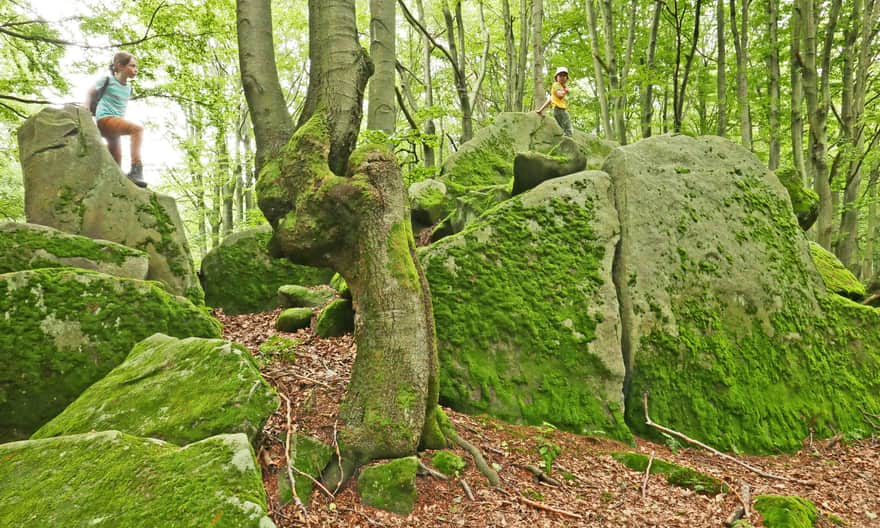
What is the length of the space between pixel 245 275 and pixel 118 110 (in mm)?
3206

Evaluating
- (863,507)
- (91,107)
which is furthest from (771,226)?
(91,107)

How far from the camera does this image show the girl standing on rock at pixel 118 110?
22.4ft

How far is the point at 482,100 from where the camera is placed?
2516 cm

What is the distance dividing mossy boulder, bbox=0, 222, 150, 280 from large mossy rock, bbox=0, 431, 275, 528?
10.8 ft

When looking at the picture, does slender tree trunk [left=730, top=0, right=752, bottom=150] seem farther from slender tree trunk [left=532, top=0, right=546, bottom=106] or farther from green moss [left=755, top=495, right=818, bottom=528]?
green moss [left=755, top=495, right=818, bottom=528]

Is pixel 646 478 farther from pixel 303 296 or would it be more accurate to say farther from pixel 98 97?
pixel 98 97

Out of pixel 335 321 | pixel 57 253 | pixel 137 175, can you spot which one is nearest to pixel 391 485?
pixel 335 321

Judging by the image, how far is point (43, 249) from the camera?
5.06 meters

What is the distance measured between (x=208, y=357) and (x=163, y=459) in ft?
3.81

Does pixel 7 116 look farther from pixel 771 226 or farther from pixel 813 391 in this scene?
pixel 813 391

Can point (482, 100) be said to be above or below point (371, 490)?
above

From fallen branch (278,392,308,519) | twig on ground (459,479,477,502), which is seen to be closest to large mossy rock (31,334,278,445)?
fallen branch (278,392,308,519)

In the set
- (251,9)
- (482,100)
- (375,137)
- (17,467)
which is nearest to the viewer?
(17,467)

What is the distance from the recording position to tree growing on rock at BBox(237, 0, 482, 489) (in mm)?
3641
